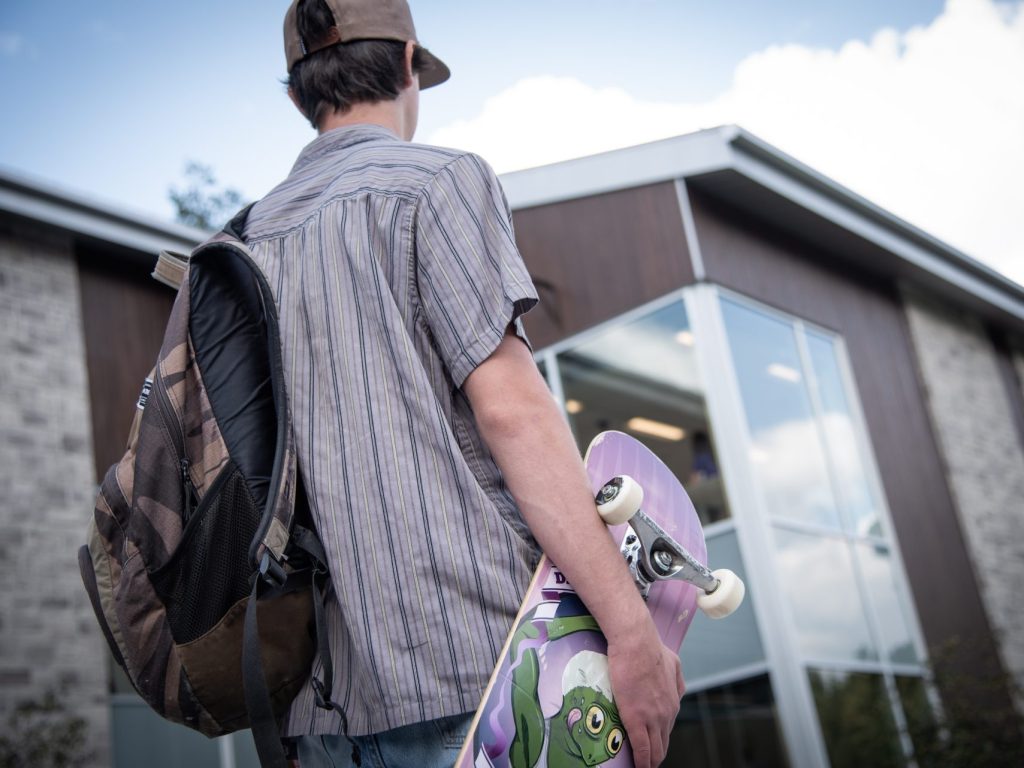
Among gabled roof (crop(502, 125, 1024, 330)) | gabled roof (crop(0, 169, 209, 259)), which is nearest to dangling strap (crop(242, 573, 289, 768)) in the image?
gabled roof (crop(0, 169, 209, 259))

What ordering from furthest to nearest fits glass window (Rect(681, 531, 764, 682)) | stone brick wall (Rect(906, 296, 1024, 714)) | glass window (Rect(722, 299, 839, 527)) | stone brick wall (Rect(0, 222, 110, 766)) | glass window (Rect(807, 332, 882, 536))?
1. stone brick wall (Rect(906, 296, 1024, 714))
2. glass window (Rect(807, 332, 882, 536))
3. glass window (Rect(722, 299, 839, 527))
4. glass window (Rect(681, 531, 764, 682))
5. stone brick wall (Rect(0, 222, 110, 766))

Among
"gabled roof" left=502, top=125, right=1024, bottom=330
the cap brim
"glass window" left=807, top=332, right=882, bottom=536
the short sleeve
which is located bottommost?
the short sleeve

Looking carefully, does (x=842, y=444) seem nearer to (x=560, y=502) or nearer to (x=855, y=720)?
(x=855, y=720)

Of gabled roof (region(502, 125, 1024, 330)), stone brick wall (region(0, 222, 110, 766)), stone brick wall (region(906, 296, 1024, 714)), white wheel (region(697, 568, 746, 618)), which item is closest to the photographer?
white wheel (region(697, 568, 746, 618))

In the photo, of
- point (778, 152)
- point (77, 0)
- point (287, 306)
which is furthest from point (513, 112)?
point (287, 306)

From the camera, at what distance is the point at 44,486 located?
8094 millimetres

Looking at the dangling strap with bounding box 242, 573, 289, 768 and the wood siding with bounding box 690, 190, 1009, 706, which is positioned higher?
the wood siding with bounding box 690, 190, 1009, 706

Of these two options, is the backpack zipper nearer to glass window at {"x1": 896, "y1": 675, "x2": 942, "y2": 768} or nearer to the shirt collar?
the shirt collar

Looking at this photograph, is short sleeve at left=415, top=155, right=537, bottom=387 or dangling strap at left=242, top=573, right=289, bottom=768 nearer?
dangling strap at left=242, top=573, right=289, bottom=768

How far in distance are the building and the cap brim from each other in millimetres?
6677

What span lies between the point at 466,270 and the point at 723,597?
0.57 metres

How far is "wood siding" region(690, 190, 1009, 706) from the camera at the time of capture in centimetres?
995

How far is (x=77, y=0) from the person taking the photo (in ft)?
83.8

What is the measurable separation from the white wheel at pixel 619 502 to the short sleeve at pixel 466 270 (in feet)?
0.80
